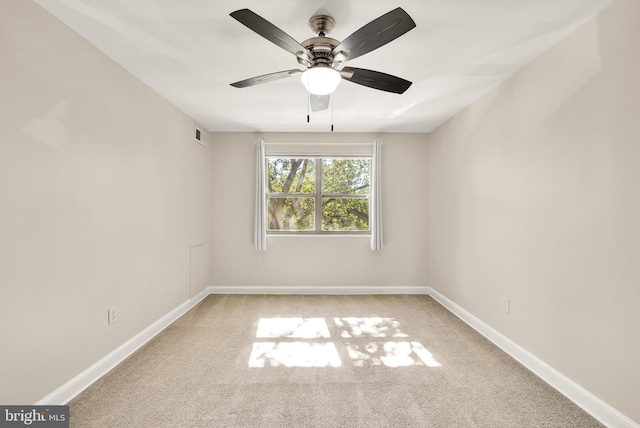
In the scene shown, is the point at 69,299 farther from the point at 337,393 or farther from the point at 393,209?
the point at 393,209

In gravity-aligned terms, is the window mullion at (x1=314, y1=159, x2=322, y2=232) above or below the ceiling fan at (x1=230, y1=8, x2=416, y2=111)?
below

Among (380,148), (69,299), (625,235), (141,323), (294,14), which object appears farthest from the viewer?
(380,148)

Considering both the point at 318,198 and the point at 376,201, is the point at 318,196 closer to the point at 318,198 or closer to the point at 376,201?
the point at 318,198

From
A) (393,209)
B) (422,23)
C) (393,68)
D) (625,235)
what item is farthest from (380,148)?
(625,235)

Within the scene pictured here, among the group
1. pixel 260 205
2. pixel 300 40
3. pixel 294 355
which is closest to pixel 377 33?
pixel 300 40

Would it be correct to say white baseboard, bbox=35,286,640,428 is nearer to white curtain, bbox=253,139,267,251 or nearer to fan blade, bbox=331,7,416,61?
white curtain, bbox=253,139,267,251

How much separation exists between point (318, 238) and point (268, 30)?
132 inches

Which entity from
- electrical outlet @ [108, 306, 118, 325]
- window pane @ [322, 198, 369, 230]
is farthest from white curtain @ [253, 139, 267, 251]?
electrical outlet @ [108, 306, 118, 325]

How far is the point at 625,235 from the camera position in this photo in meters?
1.73

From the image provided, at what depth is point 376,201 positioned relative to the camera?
4.61 metres

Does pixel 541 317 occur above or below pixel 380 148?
below

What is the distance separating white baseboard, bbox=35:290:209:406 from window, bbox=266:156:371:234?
6.42ft

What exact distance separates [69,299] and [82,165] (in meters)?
0.86

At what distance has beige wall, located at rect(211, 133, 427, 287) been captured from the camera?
4.70 m
